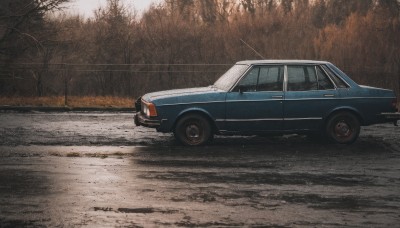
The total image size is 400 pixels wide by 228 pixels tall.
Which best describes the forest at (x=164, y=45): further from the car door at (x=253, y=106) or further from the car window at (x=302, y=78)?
the car window at (x=302, y=78)

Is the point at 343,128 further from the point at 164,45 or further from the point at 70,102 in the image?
the point at 164,45

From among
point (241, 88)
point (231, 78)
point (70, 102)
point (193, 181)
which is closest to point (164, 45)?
point (70, 102)

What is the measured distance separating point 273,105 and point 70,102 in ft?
37.1

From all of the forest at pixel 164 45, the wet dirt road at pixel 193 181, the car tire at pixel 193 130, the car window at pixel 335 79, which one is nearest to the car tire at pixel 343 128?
the wet dirt road at pixel 193 181

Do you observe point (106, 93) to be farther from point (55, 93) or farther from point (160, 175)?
point (160, 175)

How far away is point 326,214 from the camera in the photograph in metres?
7.06

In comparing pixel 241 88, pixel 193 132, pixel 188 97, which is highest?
pixel 241 88

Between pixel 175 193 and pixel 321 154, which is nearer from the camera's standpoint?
pixel 175 193

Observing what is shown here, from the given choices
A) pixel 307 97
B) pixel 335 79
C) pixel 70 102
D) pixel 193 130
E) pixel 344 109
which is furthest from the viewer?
pixel 70 102

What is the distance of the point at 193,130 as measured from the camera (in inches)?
498

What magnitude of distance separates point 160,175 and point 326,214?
3026mm

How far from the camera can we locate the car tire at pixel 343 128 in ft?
42.6

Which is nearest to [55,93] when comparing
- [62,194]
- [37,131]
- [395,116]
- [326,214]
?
[37,131]

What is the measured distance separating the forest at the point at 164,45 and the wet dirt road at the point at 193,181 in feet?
35.6
